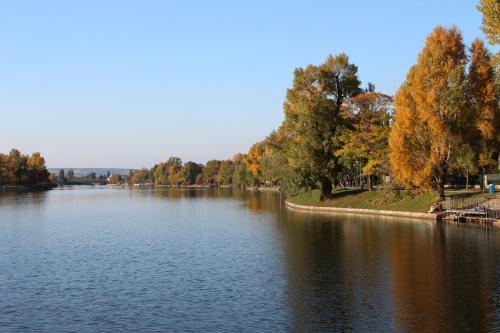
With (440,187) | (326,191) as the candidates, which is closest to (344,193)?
(326,191)

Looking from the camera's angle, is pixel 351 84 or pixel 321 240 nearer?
pixel 321 240

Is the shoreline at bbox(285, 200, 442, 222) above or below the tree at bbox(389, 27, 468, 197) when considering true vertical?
below

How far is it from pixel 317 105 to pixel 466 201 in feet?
95.9

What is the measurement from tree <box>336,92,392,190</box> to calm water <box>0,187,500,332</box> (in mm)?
21812

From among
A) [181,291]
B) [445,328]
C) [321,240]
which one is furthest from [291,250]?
[445,328]

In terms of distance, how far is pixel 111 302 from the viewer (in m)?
28.7

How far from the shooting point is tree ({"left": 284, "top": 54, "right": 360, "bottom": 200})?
282 ft

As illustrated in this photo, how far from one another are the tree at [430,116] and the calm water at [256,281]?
39.2 feet

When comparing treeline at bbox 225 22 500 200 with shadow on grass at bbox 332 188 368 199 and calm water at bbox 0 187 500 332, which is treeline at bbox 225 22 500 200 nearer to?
shadow on grass at bbox 332 188 368 199

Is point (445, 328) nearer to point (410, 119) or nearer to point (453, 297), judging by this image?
point (453, 297)

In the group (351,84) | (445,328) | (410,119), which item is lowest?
(445,328)

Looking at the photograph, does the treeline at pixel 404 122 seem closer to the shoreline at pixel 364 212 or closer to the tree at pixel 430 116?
the tree at pixel 430 116

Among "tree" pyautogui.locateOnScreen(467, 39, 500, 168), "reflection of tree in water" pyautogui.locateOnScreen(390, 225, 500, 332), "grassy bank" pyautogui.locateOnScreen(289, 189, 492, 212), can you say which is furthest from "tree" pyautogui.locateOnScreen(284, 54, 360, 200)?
"reflection of tree in water" pyautogui.locateOnScreen(390, 225, 500, 332)

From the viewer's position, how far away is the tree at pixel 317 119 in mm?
86000
